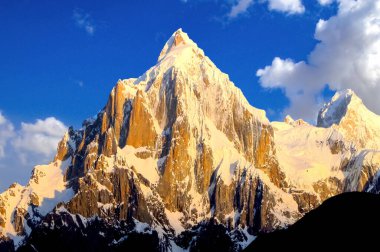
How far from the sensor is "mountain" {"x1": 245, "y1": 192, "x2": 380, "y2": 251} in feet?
398

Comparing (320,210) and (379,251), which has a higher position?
(320,210)

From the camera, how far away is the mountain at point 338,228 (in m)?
121

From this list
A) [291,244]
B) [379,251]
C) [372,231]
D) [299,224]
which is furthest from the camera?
[299,224]

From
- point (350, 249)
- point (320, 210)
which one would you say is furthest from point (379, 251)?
point (320, 210)

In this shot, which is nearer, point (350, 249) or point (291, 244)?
point (350, 249)

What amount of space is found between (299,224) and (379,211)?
52.9ft

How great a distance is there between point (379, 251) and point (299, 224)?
26.7 meters

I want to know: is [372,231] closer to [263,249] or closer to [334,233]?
[334,233]

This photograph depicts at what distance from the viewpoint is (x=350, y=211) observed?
429 feet

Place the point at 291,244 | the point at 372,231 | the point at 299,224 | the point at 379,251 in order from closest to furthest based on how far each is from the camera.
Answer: the point at 379,251
the point at 372,231
the point at 291,244
the point at 299,224

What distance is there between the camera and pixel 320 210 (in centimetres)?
13825

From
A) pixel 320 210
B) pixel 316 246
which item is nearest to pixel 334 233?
pixel 316 246

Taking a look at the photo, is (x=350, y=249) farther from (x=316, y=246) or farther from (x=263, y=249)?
(x=263, y=249)

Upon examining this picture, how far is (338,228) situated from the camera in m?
127
